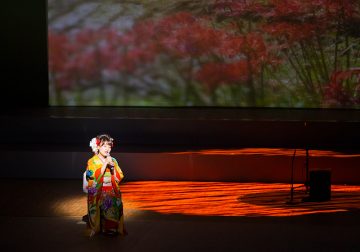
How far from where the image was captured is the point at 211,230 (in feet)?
24.0

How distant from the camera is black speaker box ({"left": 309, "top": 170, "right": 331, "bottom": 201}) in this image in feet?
27.3

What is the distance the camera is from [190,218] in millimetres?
7816

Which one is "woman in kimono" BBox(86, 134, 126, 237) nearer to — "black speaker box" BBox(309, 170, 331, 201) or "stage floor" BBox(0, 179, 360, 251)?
"stage floor" BBox(0, 179, 360, 251)

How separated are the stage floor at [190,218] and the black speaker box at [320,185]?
0.09 meters

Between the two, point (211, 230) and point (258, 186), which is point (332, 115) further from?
point (211, 230)

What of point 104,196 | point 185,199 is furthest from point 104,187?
point 185,199

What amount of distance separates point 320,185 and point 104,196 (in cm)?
241

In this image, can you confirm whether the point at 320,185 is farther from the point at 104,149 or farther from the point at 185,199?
the point at 104,149

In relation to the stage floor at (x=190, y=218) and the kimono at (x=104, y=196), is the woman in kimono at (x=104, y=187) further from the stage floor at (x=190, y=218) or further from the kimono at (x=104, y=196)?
the stage floor at (x=190, y=218)

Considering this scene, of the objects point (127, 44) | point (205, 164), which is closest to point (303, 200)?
point (205, 164)

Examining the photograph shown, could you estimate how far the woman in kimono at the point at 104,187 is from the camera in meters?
6.95

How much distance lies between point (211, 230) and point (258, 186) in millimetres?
1935

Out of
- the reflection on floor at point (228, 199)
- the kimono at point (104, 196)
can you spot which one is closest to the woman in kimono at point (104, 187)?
the kimono at point (104, 196)

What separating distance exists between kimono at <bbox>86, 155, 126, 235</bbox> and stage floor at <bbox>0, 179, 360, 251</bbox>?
162 mm
